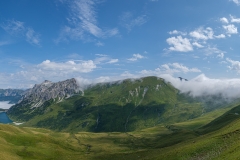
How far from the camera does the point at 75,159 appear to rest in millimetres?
162875

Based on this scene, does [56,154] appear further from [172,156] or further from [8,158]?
[172,156]

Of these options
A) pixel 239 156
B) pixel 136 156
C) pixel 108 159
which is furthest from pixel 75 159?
pixel 239 156

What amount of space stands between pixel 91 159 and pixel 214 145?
98.9 m

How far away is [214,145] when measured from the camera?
99188 millimetres

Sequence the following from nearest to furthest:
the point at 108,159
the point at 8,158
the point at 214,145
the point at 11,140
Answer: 1. the point at 214,145
2. the point at 8,158
3. the point at 108,159
4. the point at 11,140

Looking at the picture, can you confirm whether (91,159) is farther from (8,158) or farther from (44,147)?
(8,158)

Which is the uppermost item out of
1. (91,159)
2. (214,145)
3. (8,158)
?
(214,145)

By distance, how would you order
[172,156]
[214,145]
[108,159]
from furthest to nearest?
[108,159], [172,156], [214,145]

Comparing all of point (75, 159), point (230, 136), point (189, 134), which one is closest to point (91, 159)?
point (75, 159)

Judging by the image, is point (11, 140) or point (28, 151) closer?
point (28, 151)

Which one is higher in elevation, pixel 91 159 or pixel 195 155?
pixel 195 155

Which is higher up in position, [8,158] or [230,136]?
[230,136]

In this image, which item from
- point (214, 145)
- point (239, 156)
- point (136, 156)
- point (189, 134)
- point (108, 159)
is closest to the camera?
point (239, 156)

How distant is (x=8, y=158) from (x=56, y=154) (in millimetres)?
50265
